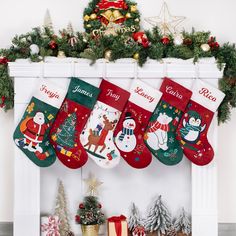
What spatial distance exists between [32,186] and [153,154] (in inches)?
29.5

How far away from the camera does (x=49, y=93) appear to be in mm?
3078

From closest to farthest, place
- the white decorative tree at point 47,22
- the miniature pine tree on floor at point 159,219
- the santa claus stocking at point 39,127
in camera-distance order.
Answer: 1. the santa claus stocking at point 39,127
2. the white decorative tree at point 47,22
3. the miniature pine tree on floor at point 159,219

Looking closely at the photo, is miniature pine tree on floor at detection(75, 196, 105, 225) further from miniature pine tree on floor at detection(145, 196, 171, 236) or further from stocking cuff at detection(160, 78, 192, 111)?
stocking cuff at detection(160, 78, 192, 111)

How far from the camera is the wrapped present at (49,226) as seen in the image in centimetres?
318

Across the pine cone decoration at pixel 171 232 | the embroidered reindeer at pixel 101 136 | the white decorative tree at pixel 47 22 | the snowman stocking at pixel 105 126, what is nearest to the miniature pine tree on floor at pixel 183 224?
the pine cone decoration at pixel 171 232

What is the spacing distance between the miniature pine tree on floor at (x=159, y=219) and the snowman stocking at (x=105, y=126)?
445 millimetres

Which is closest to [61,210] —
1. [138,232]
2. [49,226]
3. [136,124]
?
[49,226]

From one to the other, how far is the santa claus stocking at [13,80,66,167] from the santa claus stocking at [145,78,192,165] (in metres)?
0.59

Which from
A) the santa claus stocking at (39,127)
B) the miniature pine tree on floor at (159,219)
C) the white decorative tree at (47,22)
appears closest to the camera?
the santa claus stocking at (39,127)

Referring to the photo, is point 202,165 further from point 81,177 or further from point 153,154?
point 81,177

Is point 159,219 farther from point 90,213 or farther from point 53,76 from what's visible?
point 53,76

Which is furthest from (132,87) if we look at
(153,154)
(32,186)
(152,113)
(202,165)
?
(32,186)

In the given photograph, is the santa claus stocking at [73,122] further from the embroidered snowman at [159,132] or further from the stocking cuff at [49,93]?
the embroidered snowman at [159,132]

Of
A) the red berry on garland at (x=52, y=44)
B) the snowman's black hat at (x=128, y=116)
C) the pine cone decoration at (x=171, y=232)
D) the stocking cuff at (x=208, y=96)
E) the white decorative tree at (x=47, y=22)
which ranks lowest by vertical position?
the pine cone decoration at (x=171, y=232)
